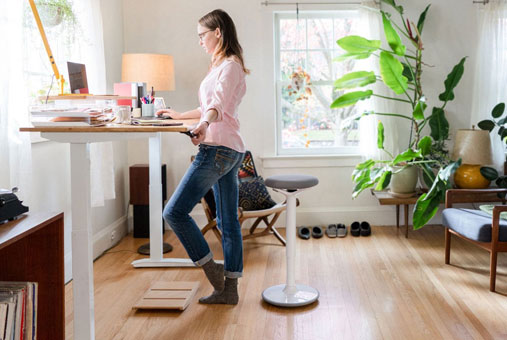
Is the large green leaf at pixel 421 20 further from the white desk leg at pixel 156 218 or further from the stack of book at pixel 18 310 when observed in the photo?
the stack of book at pixel 18 310

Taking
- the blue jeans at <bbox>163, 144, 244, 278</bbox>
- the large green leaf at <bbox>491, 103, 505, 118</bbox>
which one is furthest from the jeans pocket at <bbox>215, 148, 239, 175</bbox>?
the large green leaf at <bbox>491, 103, 505, 118</bbox>

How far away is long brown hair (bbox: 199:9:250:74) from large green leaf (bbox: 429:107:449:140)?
2574mm

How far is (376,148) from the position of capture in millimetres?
5305

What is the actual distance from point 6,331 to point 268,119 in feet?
11.9

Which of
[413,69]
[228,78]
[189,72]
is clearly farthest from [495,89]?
[228,78]

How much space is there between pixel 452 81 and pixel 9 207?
3957 mm

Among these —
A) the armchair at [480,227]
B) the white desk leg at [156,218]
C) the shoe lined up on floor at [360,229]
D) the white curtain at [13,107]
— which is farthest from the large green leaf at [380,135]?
the white curtain at [13,107]

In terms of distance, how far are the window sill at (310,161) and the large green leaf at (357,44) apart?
101 cm

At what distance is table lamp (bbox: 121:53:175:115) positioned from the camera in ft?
15.6

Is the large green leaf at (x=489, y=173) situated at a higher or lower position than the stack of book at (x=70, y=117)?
lower

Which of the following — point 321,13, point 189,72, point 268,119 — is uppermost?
point 321,13

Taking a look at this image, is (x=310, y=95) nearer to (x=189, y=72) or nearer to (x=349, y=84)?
(x=349, y=84)

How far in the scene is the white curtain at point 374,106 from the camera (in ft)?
17.3

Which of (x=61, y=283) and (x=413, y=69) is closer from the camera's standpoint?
(x=61, y=283)
